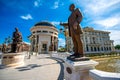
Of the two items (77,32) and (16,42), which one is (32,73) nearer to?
(77,32)

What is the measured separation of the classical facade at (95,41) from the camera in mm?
52000

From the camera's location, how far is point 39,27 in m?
46.2

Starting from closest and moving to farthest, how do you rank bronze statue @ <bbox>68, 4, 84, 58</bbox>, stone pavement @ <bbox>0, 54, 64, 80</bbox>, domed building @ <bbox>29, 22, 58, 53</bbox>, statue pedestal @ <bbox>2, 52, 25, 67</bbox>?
bronze statue @ <bbox>68, 4, 84, 58</bbox> < stone pavement @ <bbox>0, 54, 64, 80</bbox> < statue pedestal @ <bbox>2, 52, 25, 67</bbox> < domed building @ <bbox>29, 22, 58, 53</bbox>

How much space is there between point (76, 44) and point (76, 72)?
3.53 ft

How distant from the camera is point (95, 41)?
55781 millimetres

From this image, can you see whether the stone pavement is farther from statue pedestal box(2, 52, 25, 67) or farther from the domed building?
the domed building

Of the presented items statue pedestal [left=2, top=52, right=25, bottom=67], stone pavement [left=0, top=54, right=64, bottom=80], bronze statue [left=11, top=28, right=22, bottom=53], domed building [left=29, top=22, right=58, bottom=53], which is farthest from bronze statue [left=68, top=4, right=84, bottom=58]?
domed building [left=29, top=22, right=58, bottom=53]

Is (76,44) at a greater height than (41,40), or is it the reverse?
(41,40)

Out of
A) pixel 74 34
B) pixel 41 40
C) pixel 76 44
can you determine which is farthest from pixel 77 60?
pixel 41 40

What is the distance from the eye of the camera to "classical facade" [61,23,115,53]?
171 feet

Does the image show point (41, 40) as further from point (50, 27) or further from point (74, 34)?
point (74, 34)

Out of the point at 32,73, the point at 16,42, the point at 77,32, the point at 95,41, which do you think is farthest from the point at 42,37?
the point at 77,32

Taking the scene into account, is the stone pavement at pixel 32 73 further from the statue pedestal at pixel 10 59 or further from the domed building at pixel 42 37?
the domed building at pixel 42 37

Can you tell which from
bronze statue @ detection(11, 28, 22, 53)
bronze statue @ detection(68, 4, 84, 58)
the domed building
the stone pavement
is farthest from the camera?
the domed building
